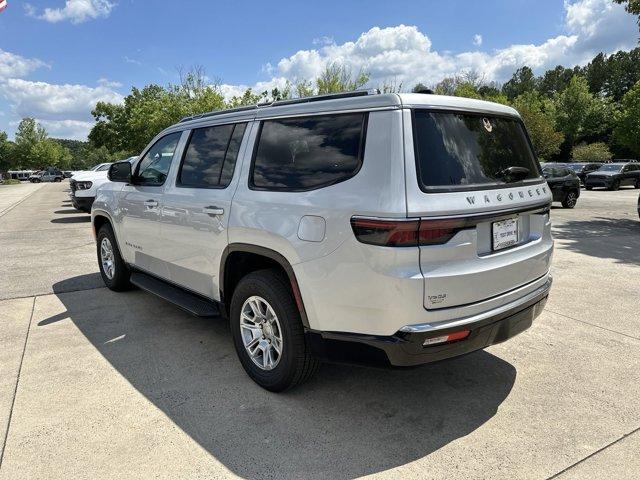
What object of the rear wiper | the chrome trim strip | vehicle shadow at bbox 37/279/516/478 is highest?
the rear wiper

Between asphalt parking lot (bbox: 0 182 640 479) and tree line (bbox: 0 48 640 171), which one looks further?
tree line (bbox: 0 48 640 171)

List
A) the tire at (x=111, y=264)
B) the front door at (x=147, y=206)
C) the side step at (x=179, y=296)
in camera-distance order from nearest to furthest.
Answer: the side step at (x=179, y=296)
the front door at (x=147, y=206)
the tire at (x=111, y=264)

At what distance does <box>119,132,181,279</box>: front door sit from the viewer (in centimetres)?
445

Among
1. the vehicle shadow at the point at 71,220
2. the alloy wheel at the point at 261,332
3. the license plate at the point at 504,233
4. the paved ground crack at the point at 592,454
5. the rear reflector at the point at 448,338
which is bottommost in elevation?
the paved ground crack at the point at 592,454

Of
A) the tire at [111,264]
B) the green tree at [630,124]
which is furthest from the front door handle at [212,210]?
the green tree at [630,124]

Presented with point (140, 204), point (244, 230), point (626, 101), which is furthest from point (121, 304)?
point (626, 101)

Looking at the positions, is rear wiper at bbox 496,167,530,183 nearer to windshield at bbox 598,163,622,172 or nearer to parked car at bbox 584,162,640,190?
parked car at bbox 584,162,640,190

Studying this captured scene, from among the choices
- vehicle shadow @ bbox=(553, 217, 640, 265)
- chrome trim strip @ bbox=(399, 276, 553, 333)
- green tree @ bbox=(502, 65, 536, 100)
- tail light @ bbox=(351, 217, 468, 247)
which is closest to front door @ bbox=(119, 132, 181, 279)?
tail light @ bbox=(351, 217, 468, 247)

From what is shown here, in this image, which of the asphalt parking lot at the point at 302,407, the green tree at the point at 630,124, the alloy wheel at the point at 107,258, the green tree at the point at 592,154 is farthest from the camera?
the green tree at the point at 592,154

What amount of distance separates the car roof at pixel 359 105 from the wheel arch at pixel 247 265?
3.15ft

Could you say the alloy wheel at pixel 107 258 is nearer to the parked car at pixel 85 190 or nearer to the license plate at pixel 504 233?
the license plate at pixel 504 233

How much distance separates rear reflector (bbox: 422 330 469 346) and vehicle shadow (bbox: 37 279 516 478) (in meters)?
0.21

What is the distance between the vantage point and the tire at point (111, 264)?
555 centimetres

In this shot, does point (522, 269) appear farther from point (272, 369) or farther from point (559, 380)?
point (272, 369)
